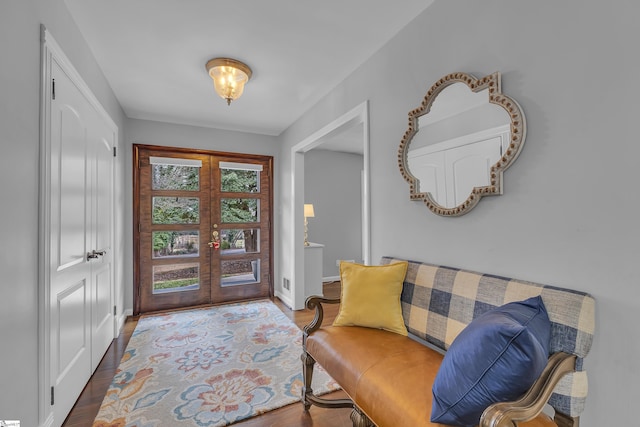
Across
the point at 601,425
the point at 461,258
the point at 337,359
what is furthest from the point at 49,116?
the point at 601,425

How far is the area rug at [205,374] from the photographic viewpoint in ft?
6.14

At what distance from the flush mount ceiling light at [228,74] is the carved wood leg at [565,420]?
2.91 meters

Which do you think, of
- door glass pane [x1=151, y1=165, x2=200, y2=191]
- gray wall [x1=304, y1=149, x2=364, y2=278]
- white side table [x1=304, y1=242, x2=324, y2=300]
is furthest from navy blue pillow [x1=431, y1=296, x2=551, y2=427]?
gray wall [x1=304, y1=149, x2=364, y2=278]

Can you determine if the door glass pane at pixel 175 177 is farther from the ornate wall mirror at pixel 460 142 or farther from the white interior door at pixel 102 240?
the ornate wall mirror at pixel 460 142

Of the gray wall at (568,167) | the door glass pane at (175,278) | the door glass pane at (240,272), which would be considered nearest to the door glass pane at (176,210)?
the door glass pane at (175,278)

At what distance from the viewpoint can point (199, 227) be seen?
4.07 m

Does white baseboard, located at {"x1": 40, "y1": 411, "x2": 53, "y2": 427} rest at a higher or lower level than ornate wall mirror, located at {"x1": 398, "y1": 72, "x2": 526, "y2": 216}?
lower

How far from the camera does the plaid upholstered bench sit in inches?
35.2

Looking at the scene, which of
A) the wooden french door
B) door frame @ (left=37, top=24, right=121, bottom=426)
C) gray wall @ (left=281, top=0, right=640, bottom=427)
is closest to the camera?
gray wall @ (left=281, top=0, right=640, bottom=427)

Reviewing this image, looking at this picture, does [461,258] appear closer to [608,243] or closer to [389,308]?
[389,308]

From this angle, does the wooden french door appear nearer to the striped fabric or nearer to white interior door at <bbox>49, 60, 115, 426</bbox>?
white interior door at <bbox>49, 60, 115, 426</bbox>

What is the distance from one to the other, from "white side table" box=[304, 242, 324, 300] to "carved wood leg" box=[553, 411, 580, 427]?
3.16 metres

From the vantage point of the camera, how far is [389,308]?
176cm

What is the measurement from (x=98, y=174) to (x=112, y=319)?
148 centimetres
